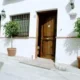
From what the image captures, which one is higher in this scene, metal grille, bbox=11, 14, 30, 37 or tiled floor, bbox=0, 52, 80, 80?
metal grille, bbox=11, 14, 30, 37

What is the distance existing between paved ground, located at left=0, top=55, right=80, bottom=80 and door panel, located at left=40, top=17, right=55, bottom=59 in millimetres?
2158

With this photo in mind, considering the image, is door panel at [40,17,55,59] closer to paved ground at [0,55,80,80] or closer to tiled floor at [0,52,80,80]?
paved ground at [0,55,80,80]

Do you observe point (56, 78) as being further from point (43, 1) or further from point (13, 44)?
point (13, 44)

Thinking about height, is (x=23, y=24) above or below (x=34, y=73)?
above

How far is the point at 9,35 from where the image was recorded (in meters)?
13.5

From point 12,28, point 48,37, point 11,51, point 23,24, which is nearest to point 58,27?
Answer: point 48,37

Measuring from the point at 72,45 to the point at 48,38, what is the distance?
6.77 feet

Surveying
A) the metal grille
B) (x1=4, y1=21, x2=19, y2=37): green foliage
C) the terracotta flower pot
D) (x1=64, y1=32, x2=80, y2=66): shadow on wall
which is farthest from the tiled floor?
(x1=4, y1=21, x2=19, y2=37): green foliage

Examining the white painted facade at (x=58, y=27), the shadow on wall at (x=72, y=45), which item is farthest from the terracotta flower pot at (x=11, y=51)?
the shadow on wall at (x=72, y=45)

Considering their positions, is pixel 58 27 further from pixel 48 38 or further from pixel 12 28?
pixel 12 28

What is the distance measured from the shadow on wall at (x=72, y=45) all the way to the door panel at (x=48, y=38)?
1.40 m

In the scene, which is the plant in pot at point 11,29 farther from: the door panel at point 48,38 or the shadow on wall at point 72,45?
the shadow on wall at point 72,45

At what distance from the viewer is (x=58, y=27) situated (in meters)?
10.8

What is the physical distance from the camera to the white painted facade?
33.4 feet
